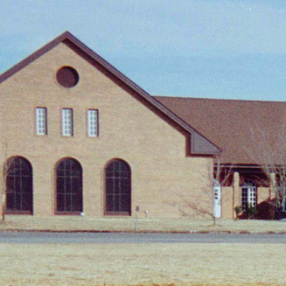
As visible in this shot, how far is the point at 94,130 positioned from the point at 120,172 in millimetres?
2883

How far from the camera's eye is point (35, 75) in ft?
132

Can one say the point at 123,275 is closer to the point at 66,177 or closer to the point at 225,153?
the point at 66,177

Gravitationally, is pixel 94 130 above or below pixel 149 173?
above

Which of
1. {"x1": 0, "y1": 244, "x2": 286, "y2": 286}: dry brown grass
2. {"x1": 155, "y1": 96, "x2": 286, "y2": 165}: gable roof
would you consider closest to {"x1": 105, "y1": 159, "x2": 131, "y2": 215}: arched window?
{"x1": 155, "y1": 96, "x2": 286, "y2": 165}: gable roof

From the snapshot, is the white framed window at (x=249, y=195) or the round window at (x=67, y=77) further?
the white framed window at (x=249, y=195)

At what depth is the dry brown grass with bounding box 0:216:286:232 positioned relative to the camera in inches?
1291

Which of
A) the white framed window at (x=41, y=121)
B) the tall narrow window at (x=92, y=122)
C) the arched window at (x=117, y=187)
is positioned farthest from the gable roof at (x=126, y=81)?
the arched window at (x=117, y=187)

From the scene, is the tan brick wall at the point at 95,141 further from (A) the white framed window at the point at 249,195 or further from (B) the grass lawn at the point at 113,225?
(A) the white framed window at the point at 249,195

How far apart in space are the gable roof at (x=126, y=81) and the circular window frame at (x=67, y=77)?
1268 mm

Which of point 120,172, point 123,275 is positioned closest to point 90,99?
point 120,172

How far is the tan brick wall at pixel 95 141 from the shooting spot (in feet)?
131

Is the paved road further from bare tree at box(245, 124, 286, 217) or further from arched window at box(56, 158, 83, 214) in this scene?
bare tree at box(245, 124, 286, 217)

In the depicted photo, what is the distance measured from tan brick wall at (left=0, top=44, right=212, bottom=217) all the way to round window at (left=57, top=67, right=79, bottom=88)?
27 centimetres

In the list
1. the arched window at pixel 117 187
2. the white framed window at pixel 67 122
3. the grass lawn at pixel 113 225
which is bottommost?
the grass lawn at pixel 113 225
